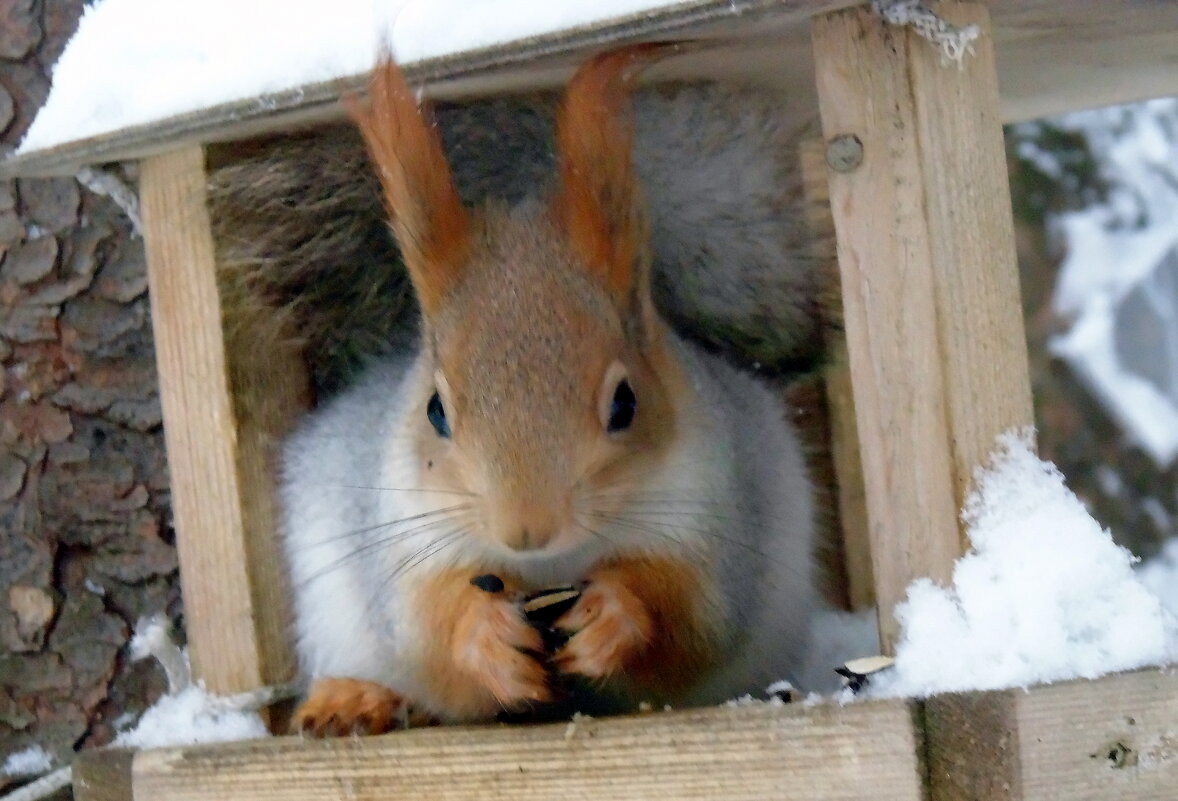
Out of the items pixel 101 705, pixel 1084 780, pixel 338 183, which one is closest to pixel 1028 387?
pixel 1084 780

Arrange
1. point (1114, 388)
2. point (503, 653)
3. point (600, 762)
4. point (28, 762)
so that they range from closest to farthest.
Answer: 1. point (600, 762)
2. point (503, 653)
3. point (28, 762)
4. point (1114, 388)

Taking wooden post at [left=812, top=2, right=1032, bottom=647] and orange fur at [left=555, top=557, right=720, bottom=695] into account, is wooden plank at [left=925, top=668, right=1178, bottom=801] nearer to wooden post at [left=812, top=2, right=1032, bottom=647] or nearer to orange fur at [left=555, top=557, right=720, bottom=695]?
wooden post at [left=812, top=2, right=1032, bottom=647]

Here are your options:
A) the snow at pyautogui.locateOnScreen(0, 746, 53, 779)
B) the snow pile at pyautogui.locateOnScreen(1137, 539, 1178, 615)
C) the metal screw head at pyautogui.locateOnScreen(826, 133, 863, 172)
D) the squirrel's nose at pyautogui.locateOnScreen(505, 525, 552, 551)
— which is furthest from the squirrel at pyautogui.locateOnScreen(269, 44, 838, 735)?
the snow pile at pyautogui.locateOnScreen(1137, 539, 1178, 615)

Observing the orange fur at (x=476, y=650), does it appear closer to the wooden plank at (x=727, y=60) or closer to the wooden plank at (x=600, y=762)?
the wooden plank at (x=600, y=762)

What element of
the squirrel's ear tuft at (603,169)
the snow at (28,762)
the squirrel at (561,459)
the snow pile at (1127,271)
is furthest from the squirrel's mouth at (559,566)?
the snow pile at (1127,271)

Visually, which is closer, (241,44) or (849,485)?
(241,44)

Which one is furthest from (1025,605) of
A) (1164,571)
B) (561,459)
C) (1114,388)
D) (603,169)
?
(1114,388)

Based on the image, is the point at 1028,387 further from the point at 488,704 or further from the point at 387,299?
the point at 387,299

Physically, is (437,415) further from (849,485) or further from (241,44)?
(849,485)
